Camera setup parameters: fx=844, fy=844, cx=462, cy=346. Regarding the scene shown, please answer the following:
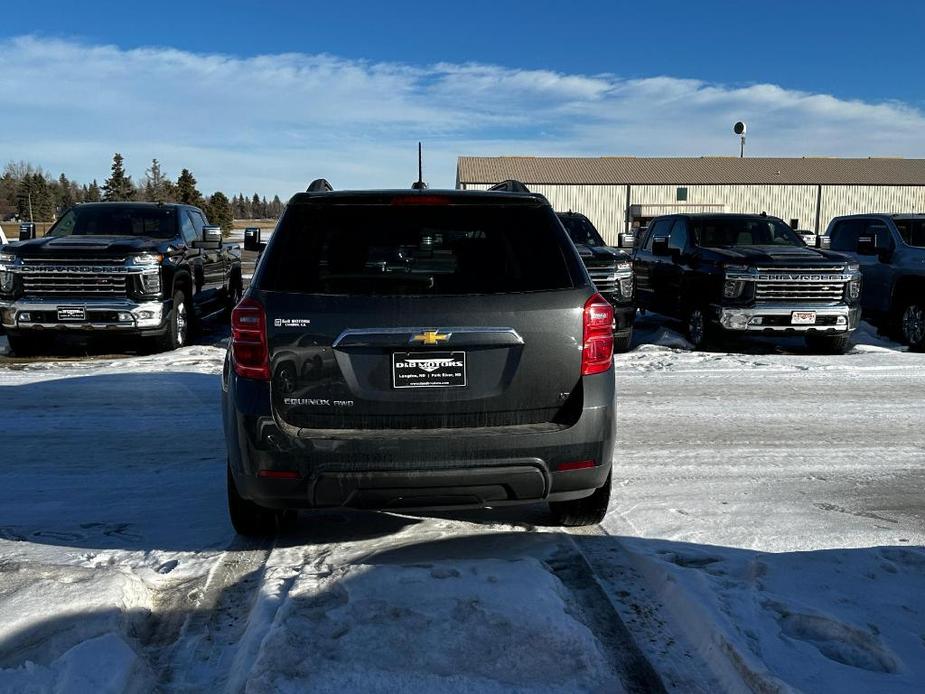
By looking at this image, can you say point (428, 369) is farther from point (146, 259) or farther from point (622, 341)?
point (146, 259)

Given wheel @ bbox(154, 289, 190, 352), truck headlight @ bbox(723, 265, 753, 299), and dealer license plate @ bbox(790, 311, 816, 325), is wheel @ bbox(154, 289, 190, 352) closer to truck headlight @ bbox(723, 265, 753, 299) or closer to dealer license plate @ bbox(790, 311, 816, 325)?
truck headlight @ bbox(723, 265, 753, 299)

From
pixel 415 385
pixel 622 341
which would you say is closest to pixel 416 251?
pixel 415 385

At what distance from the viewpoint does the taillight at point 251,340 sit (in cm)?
365

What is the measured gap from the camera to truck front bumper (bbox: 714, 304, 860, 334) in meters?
10.6

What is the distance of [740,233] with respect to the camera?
12.1 metres

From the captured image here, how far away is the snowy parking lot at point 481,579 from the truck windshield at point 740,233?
5.84 metres

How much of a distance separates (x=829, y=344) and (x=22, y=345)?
35.1ft

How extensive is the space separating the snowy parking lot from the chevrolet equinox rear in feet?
1.55

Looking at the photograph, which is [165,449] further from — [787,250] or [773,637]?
[787,250]

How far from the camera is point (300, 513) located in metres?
4.86

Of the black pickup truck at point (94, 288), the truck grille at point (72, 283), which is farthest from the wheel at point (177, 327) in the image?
the truck grille at point (72, 283)

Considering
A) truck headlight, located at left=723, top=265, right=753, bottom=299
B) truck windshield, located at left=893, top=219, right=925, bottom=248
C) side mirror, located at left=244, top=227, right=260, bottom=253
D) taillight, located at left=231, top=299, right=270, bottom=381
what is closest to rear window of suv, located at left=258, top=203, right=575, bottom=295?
taillight, located at left=231, top=299, right=270, bottom=381

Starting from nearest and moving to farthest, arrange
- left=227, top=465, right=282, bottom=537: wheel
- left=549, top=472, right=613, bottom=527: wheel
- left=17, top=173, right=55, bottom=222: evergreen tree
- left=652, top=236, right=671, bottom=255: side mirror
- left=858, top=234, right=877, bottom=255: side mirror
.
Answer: left=227, top=465, right=282, bottom=537: wheel → left=549, top=472, right=613, bottom=527: wheel → left=858, top=234, right=877, bottom=255: side mirror → left=652, top=236, right=671, bottom=255: side mirror → left=17, top=173, right=55, bottom=222: evergreen tree

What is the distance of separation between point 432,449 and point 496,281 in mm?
812
